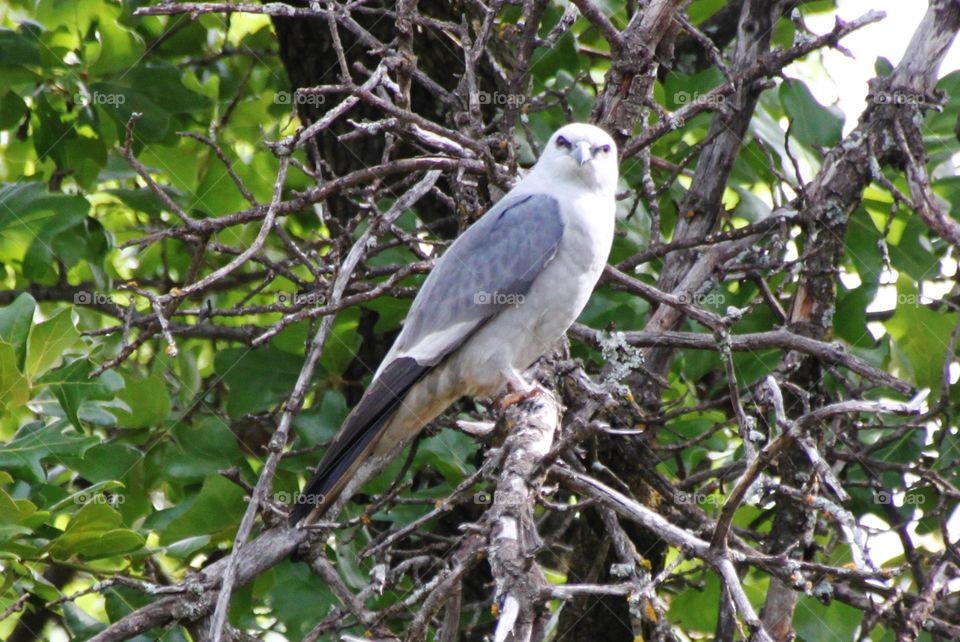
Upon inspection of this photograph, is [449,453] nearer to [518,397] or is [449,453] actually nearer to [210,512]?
[518,397]

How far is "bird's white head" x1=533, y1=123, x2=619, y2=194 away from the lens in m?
4.40

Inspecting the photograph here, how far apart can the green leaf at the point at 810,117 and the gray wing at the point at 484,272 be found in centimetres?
124

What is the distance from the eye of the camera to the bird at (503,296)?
14.1ft

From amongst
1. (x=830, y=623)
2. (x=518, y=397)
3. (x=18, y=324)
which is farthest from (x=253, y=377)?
(x=830, y=623)

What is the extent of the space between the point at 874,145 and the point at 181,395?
12.0 feet

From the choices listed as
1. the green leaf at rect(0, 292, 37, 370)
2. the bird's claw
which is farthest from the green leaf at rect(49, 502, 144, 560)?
the bird's claw

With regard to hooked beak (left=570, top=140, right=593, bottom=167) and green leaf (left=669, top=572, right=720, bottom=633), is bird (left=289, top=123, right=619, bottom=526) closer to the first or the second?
hooked beak (left=570, top=140, right=593, bottom=167)

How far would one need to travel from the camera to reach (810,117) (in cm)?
479

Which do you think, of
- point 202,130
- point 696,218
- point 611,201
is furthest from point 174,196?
point 696,218

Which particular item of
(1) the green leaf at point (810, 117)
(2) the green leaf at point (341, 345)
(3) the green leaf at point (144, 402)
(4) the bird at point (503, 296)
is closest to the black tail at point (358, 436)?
(4) the bird at point (503, 296)

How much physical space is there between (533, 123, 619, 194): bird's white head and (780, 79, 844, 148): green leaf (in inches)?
35.2

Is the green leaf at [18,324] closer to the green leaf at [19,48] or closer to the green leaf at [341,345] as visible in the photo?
the green leaf at [341,345]

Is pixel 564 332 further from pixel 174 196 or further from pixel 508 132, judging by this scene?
pixel 174 196

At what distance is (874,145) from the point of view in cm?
438
